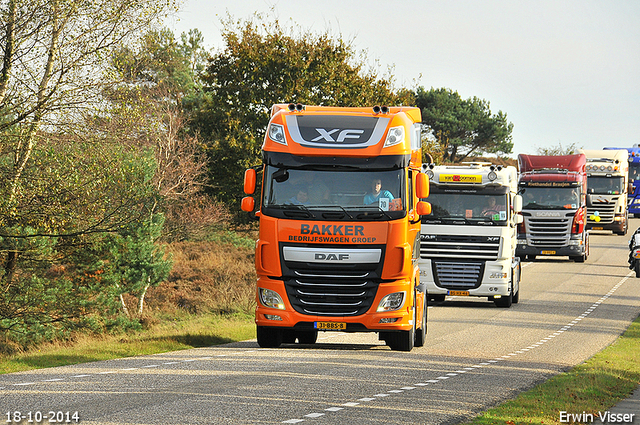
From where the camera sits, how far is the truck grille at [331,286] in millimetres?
14492

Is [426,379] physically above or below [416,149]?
below

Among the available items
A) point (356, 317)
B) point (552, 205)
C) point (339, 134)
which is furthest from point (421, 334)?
point (552, 205)

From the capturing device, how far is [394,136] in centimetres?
1484

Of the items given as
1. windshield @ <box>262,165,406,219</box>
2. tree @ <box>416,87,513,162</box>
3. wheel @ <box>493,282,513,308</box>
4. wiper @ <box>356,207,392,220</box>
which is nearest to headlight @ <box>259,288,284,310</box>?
windshield @ <box>262,165,406,219</box>

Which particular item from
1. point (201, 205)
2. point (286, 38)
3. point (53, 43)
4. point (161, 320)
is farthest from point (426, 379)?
point (201, 205)

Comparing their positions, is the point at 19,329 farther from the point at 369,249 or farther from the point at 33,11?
the point at 369,249

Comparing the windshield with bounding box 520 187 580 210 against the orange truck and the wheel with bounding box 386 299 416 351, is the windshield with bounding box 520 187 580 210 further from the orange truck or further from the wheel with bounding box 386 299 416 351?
the orange truck

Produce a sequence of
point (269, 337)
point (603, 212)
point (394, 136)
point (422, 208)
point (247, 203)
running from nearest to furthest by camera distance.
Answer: point (247, 203) < point (394, 136) < point (422, 208) < point (269, 337) < point (603, 212)

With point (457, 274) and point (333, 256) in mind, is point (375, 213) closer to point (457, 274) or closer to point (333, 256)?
point (333, 256)

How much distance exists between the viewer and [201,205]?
48.8 metres

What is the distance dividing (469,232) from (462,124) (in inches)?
2721

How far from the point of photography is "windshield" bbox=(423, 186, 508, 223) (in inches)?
947

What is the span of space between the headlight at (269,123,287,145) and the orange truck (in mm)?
17

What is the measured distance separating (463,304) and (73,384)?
56.7 ft
